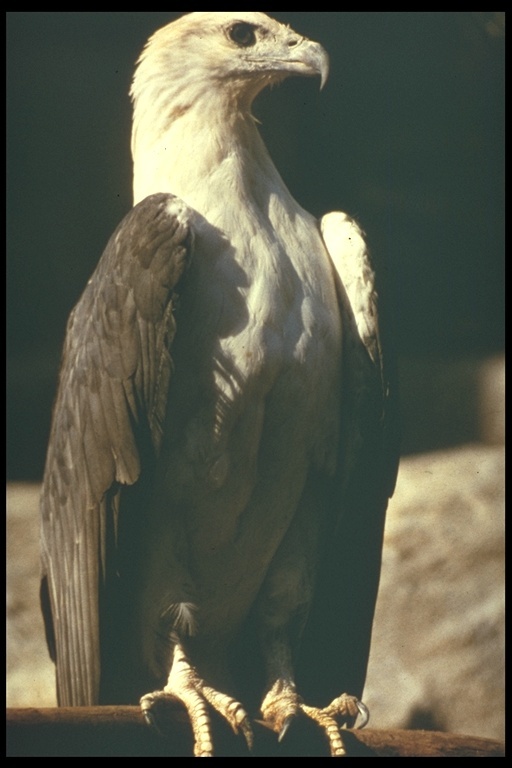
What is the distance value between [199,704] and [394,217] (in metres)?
2.18

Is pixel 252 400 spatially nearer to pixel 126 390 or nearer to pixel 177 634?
pixel 126 390

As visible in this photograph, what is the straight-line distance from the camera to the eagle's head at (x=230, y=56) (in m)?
3.98

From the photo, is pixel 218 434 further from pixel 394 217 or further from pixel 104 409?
pixel 394 217

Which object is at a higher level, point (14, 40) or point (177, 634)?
point (14, 40)

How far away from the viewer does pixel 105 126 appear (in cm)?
503

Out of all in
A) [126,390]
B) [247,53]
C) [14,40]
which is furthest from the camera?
[14,40]

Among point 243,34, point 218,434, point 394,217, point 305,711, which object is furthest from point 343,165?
point 305,711

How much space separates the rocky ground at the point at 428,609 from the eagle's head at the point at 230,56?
1.63 metres

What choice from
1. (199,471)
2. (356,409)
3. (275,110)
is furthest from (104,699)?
(275,110)

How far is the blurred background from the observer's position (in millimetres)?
4930

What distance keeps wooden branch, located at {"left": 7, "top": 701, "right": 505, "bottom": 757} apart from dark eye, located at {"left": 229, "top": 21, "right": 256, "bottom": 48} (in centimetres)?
180

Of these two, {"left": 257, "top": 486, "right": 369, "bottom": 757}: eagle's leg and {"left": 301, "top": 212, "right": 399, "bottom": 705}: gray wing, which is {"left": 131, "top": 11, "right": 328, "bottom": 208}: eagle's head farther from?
{"left": 257, "top": 486, "right": 369, "bottom": 757}: eagle's leg

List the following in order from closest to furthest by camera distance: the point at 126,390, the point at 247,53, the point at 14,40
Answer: the point at 126,390
the point at 247,53
the point at 14,40

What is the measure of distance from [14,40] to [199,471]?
186cm
